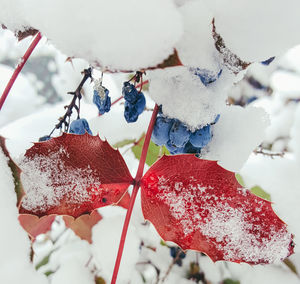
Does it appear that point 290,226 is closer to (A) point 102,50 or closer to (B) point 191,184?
(B) point 191,184

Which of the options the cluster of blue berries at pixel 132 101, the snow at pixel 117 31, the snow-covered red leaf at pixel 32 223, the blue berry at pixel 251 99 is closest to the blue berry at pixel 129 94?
the cluster of blue berries at pixel 132 101

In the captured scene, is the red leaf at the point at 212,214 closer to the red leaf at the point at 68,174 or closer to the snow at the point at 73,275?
the red leaf at the point at 68,174

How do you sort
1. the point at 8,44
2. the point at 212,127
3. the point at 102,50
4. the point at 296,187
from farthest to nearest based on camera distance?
1. the point at 8,44
2. the point at 296,187
3. the point at 212,127
4. the point at 102,50

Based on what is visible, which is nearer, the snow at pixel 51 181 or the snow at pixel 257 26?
the snow at pixel 257 26

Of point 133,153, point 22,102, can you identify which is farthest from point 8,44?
point 133,153

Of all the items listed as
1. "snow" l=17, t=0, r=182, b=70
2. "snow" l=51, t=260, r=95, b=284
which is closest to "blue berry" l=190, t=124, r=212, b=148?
"snow" l=17, t=0, r=182, b=70

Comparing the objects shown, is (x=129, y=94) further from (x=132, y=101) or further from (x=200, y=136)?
(x=200, y=136)

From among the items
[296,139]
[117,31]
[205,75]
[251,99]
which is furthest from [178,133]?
[251,99]
